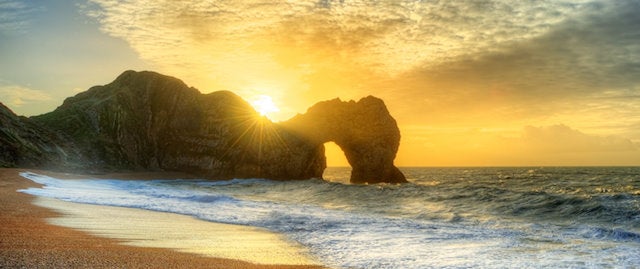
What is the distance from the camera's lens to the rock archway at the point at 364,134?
65000 millimetres

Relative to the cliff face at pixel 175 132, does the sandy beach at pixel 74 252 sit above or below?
below

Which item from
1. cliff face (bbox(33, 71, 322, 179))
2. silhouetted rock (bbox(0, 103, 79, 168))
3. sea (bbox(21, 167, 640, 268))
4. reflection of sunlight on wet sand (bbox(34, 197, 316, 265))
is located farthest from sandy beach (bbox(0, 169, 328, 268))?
cliff face (bbox(33, 71, 322, 179))

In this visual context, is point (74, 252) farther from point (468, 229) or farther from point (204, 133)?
point (204, 133)

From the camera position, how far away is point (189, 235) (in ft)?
40.9

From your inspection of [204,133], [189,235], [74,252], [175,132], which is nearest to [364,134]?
[204,133]

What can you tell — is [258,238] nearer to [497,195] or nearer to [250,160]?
[497,195]

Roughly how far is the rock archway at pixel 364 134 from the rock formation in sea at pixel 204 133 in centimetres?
16

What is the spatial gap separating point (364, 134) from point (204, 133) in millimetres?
27903

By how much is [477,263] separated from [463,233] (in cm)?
511

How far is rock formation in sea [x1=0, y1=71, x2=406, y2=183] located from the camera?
65.4 meters

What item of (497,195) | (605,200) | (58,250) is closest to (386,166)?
(497,195)

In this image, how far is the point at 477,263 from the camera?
9.93 meters

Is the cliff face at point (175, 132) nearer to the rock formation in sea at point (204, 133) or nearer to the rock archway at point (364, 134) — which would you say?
the rock formation in sea at point (204, 133)

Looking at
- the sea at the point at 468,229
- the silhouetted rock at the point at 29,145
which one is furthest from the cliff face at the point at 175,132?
the sea at the point at 468,229
